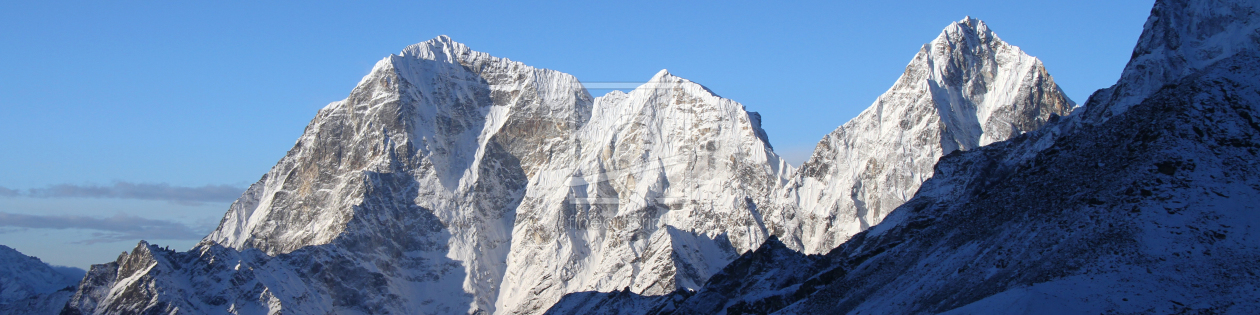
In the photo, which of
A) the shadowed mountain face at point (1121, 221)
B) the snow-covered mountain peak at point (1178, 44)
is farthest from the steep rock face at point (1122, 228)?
the snow-covered mountain peak at point (1178, 44)

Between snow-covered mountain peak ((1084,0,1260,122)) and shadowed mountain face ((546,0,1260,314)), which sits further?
snow-covered mountain peak ((1084,0,1260,122))

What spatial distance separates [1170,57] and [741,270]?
171ft

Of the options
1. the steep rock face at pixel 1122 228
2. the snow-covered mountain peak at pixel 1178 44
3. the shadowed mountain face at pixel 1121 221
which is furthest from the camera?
the snow-covered mountain peak at pixel 1178 44

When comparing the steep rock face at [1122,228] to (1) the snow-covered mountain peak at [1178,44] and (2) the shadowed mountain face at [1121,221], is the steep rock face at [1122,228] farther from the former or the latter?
(1) the snow-covered mountain peak at [1178,44]

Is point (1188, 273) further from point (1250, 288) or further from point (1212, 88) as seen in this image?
point (1212, 88)

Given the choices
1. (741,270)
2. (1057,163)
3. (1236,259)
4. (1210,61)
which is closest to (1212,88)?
(1057,163)

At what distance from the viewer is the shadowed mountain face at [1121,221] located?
71.9 m

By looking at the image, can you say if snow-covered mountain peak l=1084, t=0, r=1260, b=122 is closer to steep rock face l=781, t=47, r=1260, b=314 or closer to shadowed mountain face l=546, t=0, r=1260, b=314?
shadowed mountain face l=546, t=0, r=1260, b=314

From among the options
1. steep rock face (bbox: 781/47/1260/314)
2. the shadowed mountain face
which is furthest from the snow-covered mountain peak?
steep rock face (bbox: 781/47/1260/314)

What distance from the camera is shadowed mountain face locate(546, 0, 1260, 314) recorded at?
7188 centimetres

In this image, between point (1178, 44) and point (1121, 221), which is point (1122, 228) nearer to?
point (1121, 221)

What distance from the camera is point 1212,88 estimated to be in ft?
285

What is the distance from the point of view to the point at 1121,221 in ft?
260

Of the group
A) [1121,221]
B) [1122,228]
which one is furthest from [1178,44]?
[1122,228]
